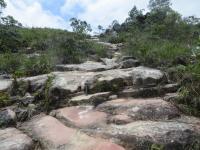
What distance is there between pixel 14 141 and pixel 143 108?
1680 mm

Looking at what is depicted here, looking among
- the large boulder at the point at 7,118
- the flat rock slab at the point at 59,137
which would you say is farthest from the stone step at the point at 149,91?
the large boulder at the point at 7,118

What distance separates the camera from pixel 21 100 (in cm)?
525

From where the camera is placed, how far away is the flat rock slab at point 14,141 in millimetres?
3622

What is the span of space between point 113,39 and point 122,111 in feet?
29.9

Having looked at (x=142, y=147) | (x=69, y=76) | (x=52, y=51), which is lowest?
(x=142, y=147)

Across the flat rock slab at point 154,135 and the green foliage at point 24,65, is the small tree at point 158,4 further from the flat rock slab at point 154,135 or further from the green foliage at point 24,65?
the flat rock slab at point 154,135

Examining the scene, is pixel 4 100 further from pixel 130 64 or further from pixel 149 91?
pixel 130 64

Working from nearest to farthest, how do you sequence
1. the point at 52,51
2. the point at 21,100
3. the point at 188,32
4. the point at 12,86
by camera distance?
the point at 21,100, the point at 12,86, the point at 52,51, the point at 188,32

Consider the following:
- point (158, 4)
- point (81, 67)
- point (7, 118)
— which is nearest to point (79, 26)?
point (81, 67)

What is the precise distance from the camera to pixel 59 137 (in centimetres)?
380

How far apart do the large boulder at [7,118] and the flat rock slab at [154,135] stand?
130 centimetres

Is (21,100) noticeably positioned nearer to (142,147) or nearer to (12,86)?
(12,86)

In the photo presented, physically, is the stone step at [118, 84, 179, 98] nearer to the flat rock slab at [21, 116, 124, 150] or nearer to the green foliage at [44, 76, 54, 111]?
the green foliage at [44, 76, 54, 111]

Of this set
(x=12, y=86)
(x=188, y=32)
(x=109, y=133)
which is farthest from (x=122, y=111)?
(x=188, y=32)
